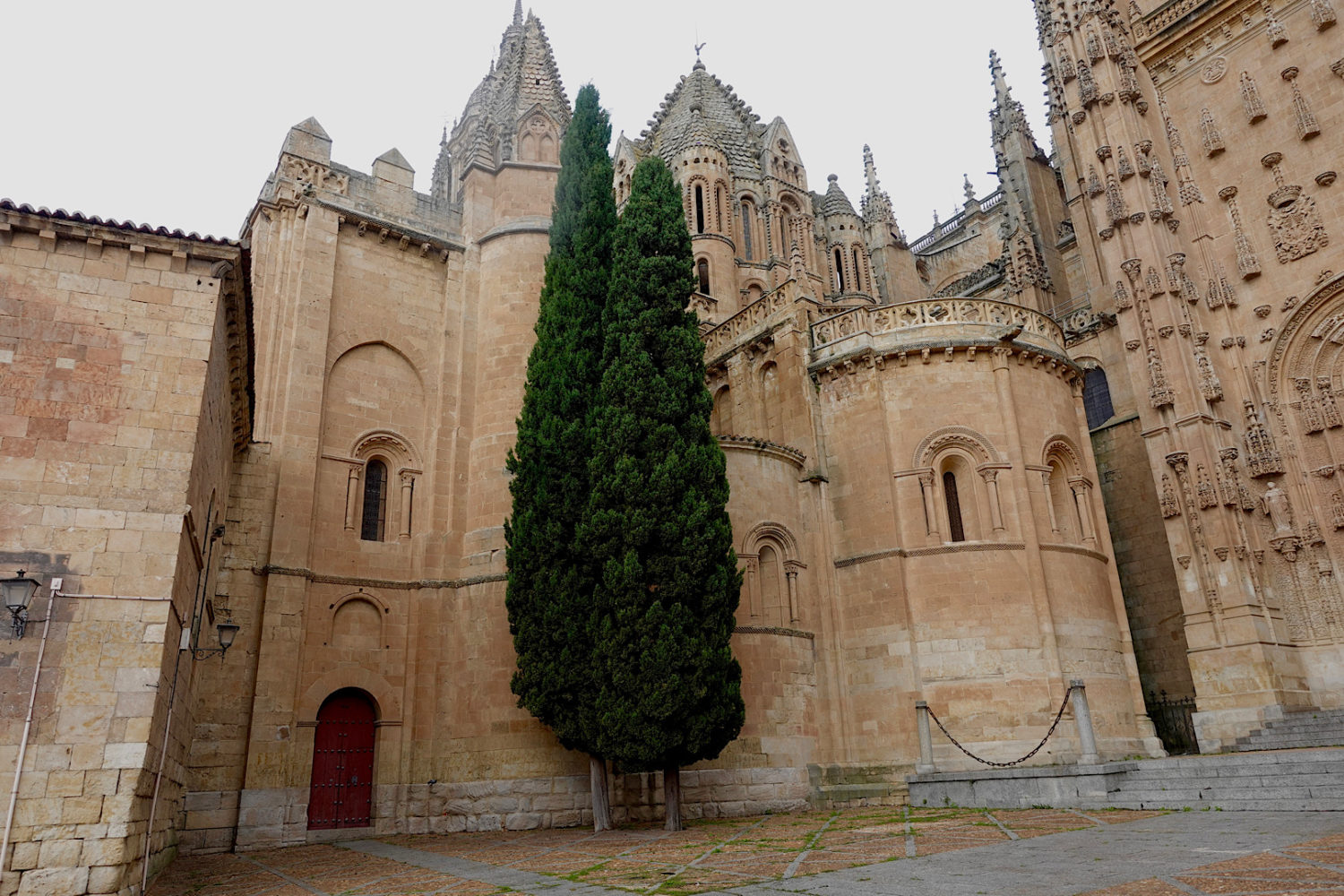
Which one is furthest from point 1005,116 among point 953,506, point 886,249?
point 953,506

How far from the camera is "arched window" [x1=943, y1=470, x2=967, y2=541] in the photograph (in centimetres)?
1847

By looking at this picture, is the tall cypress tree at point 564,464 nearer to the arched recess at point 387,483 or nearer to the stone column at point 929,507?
the arched recess at point 387,483

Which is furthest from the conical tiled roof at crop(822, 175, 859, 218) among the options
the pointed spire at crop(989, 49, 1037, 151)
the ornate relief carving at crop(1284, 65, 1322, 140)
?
the ornate relief carving at crop(1284, 65, 1322, 140)

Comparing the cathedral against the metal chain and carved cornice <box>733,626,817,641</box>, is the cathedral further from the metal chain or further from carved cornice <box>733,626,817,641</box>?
the metal chain

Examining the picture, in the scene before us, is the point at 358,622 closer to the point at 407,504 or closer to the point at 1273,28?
the point at 407,504

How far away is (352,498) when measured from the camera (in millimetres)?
17234

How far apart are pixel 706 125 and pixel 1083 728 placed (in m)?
30.6

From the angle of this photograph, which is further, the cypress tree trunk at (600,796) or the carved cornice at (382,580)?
the carved cornice at (382,580)

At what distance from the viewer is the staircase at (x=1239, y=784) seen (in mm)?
11523

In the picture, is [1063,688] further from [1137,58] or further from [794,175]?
[794,175]

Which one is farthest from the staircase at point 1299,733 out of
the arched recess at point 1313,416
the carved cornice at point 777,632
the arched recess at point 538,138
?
the arched recess at point 538,138

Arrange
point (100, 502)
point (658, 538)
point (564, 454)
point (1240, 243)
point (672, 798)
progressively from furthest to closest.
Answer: point (1240, 243), point (564, 454), point (658, 538), point (672, 798), point (100, 502)

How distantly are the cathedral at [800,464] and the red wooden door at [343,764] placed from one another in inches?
2.3

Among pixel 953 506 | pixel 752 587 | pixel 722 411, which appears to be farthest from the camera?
pixel 722 411
